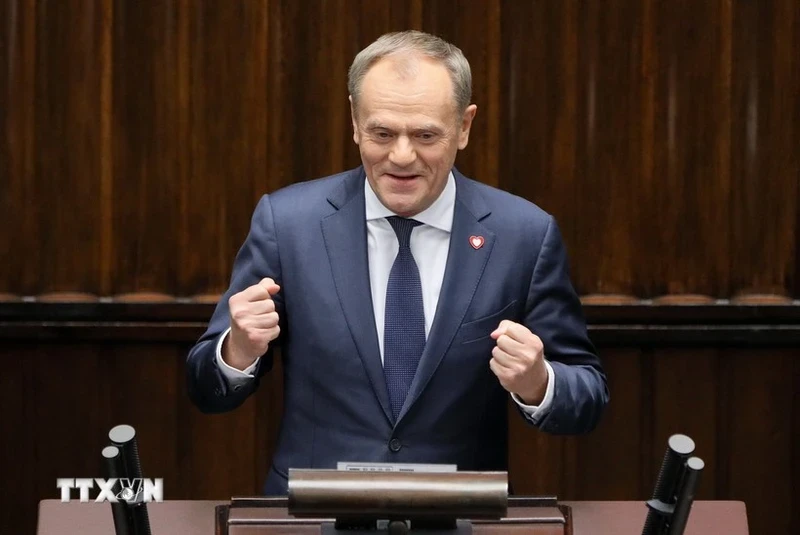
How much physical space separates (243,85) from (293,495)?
89.7 inches

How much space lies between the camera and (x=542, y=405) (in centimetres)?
229

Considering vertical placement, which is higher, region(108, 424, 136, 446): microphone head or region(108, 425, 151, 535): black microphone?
region(108, 424, 136, 446): microphone head

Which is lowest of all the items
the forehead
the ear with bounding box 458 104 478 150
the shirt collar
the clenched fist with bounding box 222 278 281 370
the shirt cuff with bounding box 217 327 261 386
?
the shirt cuff with bounding box 217 327 261 386

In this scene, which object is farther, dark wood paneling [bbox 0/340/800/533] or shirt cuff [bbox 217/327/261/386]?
dark wood paneling [bbox 0/340/800/533]

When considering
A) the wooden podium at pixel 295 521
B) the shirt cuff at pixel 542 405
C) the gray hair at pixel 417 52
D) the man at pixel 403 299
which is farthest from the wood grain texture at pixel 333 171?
the wooden podium at pixel 295 521

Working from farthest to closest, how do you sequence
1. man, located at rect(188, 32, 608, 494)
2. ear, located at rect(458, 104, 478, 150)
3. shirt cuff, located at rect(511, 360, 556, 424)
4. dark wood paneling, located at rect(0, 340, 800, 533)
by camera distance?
dark wood paneling, located at rect(0, 340, 800, 533) → ear, located at rect(458, 104, 478, 150) → man, located at rect(188, 32, 608, 494) → shirt cuff, located at rect(511, 360, 556, 424)

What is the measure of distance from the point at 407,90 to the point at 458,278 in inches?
14.5

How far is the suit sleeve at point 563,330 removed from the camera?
2400mm

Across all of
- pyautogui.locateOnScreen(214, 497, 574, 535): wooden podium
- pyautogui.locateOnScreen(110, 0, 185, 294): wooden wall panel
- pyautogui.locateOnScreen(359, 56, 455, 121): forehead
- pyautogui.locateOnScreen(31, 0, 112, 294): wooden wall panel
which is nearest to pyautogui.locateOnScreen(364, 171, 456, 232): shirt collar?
pyautogui.locateOnScreen(359, 56, 455, 121): forehead

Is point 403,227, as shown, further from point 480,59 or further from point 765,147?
point 765,147

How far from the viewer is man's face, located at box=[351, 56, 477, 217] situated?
2.38 meters

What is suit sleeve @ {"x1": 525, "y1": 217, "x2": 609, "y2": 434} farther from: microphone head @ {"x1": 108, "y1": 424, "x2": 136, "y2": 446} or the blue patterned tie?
microphone head @ {"x1": 108, "y1": 424, "x2": 136, "y2": 446}

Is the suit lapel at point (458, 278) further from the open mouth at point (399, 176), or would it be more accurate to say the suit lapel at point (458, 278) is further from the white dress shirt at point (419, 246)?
the open mouth at point (399, 176)

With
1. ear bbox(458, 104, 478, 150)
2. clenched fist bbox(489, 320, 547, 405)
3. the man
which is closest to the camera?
clenched fist bbox(489, 320, 547, 405)
